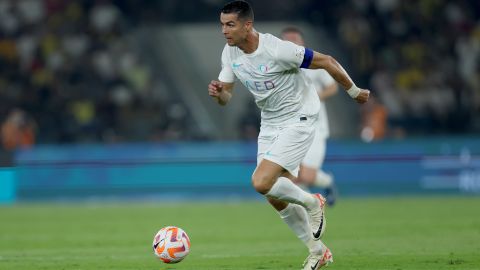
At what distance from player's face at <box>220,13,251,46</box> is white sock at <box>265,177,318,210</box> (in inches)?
52.8

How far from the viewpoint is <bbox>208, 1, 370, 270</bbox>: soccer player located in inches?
353

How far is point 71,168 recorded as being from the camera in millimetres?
21078

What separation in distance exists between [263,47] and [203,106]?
1478cm

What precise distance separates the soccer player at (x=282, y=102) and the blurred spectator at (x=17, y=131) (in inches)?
518

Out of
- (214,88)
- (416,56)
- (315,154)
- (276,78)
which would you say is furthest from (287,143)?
(416,56)

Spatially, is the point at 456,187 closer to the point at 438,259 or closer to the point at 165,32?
the point at 165,32

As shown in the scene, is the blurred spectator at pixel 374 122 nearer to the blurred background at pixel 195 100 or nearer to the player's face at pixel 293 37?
the blurred background at pixel 195 100

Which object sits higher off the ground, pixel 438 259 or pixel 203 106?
pixel 203 106

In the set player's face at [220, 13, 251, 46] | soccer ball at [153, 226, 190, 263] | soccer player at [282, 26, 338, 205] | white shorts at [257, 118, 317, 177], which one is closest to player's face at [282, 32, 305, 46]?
soccer player at [282, 26, 338, 205]

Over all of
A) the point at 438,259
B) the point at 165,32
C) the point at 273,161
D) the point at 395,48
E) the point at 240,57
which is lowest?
the point at 438,259

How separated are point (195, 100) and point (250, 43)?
14663mm

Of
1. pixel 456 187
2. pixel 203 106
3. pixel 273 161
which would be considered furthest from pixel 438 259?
pixel 203 106

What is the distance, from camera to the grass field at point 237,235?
9.88 meters

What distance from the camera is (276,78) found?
912 centimetres
